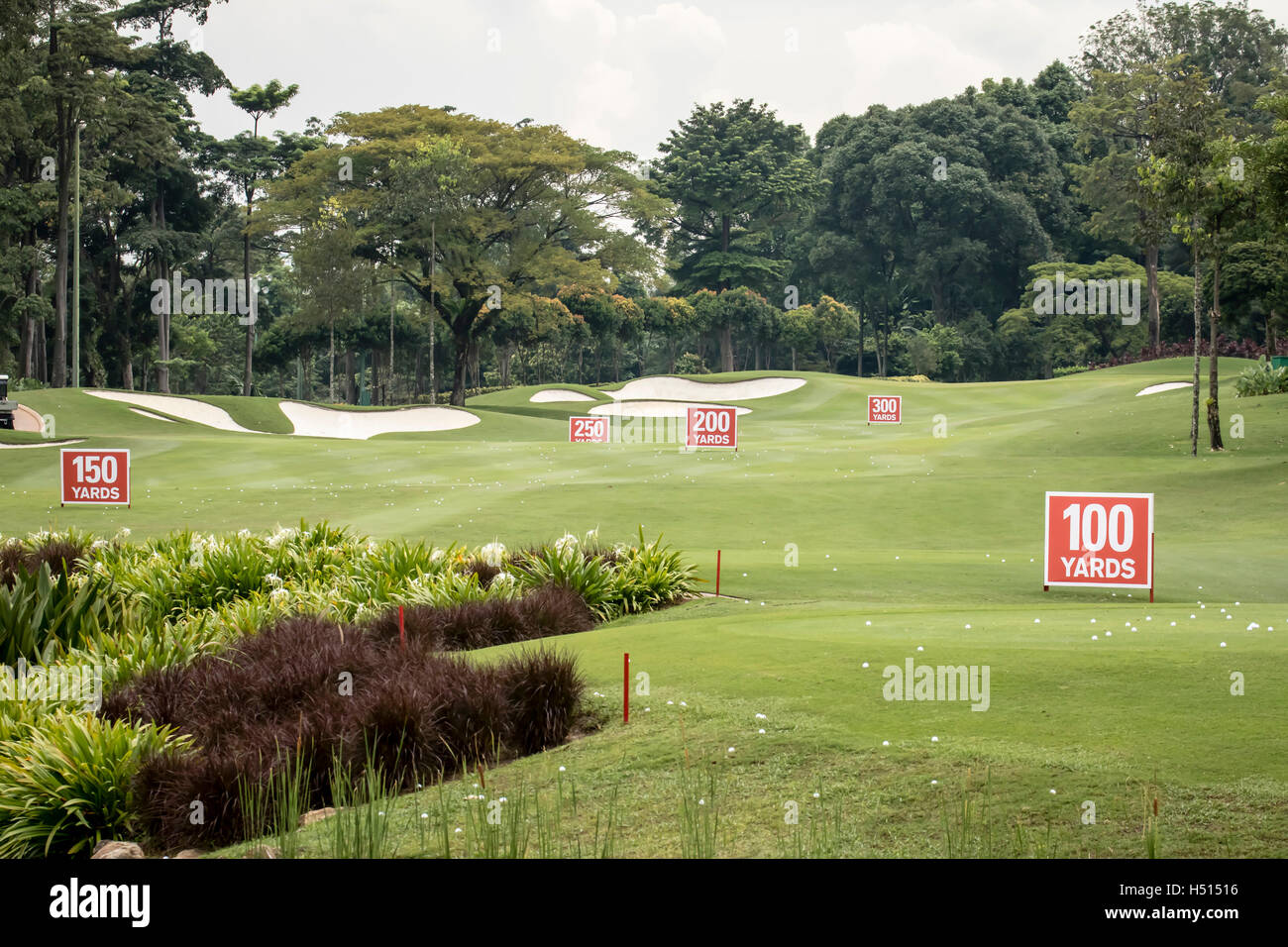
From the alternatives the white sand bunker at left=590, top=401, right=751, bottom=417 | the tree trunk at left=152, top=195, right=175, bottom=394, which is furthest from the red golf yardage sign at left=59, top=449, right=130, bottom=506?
the tree trunk at left=152, top=195, right=175, bottom=394

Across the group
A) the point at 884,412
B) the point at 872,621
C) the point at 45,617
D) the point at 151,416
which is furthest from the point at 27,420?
the point at 872,621

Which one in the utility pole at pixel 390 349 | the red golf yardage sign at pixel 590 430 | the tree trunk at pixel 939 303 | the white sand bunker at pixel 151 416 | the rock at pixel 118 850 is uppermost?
the tree trunk at pixel 939 303

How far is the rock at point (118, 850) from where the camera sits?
6.08m

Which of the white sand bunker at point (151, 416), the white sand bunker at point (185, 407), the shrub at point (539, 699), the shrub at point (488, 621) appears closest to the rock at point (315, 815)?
the shrub at point (539, 699)

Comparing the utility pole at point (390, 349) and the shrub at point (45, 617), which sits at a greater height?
the utility pole at point (390, 349)

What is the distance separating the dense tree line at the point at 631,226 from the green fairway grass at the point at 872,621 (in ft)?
26.2

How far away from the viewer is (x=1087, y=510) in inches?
546

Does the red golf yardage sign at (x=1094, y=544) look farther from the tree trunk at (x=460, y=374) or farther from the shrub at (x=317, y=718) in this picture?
the tree trunk at (x=460, y=374)

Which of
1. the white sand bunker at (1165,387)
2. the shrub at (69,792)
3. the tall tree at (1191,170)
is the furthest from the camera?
the white sand bunker at (1165,387)

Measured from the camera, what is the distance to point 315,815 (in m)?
6.69

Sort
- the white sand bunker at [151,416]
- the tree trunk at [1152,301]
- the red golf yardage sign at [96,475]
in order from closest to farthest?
1. the red golf yardage sign at [96,475]
2. the white sand bunker at [151,416]
3. the tree trunk at [1152,301]

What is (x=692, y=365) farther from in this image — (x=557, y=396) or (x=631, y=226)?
(x=557, y=396)

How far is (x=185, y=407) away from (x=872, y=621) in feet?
132

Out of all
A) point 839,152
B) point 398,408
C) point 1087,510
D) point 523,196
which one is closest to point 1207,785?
point 1087,510
